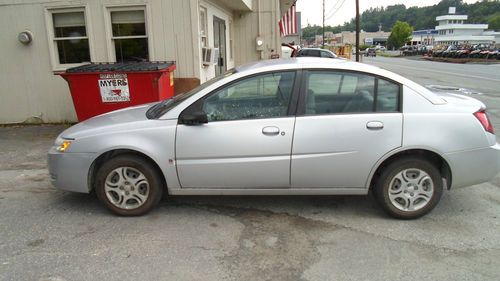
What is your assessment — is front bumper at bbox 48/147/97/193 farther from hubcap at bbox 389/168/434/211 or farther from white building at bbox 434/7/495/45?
white building at bbox 434/7/495/45

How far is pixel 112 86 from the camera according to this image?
7.20m

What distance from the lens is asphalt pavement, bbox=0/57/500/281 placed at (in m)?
3.14

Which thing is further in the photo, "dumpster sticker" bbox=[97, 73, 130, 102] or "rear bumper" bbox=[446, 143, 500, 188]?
"dumpster sticker" bbox=[97, 73, 130, 102]

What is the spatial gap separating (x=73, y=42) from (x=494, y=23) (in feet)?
484

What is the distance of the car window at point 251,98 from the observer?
13.0 ft

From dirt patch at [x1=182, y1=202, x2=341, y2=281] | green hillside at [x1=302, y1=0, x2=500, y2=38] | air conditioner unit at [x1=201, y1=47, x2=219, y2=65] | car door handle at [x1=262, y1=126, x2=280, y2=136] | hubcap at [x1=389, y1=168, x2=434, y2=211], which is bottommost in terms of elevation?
dirt patch at [x1=182, y1=202, x2=341, y2=281]

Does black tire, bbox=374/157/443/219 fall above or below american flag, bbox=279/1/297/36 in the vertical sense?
below

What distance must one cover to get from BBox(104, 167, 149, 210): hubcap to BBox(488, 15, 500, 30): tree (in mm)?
149074

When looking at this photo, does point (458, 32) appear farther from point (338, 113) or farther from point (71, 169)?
point (71, 169)

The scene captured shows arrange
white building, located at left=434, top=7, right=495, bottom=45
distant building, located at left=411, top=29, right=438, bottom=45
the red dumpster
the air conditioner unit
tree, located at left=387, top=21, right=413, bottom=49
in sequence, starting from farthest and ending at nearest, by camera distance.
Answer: distant building, located at left=411, top=29, right=438, bottom=45 < white building, located at left=434, top=7, right=495, bottom=45 < tree, located at left=387, top=21, right=413, bottom=49 < the air conditioner unit < the red dumpster

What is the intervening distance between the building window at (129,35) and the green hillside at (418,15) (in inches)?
5459

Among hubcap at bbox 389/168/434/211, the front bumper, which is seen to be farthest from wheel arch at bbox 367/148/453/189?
the front bumper

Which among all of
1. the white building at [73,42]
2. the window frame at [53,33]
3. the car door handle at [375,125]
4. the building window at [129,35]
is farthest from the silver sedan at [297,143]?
the window frame at [53,33]

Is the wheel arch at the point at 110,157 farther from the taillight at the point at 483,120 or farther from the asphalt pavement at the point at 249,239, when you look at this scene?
the taillight at the point at 483,120
